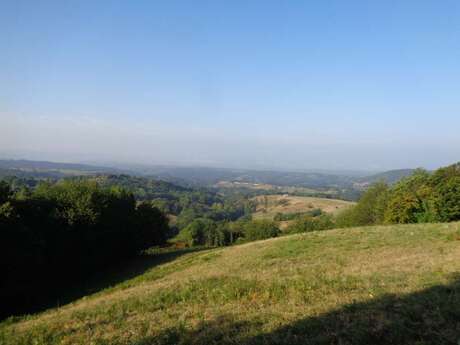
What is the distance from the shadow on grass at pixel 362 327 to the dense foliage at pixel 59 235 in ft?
76.5

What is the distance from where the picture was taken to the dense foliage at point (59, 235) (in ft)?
85.8

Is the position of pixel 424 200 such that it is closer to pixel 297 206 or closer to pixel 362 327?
pixel 362 327

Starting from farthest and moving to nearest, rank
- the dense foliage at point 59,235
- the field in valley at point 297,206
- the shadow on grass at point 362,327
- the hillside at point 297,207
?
the field in valley at point 297,206
the hillside at point 297,207
the dense foliage at point 59,235
the shadow on grass at point 362,327

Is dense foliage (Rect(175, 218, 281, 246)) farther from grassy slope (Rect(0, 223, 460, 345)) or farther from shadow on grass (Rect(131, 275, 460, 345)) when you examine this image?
shadow on grass (Rect(131, 275, 460, 345))

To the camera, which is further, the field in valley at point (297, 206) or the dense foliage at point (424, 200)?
the field in valley at point (297, 206)

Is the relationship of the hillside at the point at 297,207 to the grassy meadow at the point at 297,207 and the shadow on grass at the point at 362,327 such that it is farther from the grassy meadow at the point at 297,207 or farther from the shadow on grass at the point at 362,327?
the shadow on grass at the point at 362,327

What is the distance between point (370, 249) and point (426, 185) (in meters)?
44.2

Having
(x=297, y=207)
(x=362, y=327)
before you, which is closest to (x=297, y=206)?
(x=297, y=207)

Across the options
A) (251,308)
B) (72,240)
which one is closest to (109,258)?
(72,240)

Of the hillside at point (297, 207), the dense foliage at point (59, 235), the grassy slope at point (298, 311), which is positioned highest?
the grassy slope at point (298, 311)

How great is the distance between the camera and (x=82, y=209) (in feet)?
115

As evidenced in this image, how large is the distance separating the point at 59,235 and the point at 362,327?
1368 inches

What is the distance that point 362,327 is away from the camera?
6.48m

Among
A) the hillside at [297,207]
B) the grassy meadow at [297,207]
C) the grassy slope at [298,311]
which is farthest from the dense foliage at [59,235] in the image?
the hillside at [297,207]
